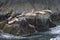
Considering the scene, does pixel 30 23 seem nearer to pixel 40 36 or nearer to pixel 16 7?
pixel 40 36

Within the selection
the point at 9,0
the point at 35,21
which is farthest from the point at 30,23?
the point at 9,0

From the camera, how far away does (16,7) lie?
3628 cm

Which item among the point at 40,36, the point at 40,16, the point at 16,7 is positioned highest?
the point at 16,7

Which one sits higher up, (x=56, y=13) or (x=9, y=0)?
(x=9, y=0)

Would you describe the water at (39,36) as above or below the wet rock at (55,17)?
below

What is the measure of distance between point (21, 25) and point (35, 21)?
7.89ft

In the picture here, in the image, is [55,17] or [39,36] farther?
[55,17]

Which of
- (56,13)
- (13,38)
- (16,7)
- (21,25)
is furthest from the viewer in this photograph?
(16,7)

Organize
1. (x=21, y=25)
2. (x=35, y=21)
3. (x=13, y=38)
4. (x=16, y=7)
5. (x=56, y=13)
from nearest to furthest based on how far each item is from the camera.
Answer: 1. (x=13, y=38)
2. (x=21, y=25)
3. (x=35, y=21)
4. (x=56, y=13)
5. (x=16, y=7)

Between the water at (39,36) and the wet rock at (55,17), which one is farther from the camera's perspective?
the wet rock at (55,17)

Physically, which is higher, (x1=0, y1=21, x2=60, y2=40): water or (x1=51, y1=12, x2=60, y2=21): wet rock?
(x1=51, y1=12, x2=60, y2=21): wet rock

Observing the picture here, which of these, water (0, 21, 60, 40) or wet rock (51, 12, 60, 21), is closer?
water (0, 21, 60, 40)

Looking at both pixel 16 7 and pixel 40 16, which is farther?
pixel 16 7

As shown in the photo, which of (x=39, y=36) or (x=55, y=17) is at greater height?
(x=55, y=17)
